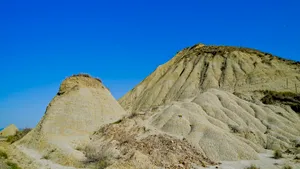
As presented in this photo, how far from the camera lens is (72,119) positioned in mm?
28234

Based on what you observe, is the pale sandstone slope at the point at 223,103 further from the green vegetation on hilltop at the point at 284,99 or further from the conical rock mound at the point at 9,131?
the conical rock mound at the point at 9,131

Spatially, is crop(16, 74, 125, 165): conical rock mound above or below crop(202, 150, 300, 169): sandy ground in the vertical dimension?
above

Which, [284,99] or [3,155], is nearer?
[3,155]

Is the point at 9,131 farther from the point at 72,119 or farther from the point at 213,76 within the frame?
the point at 213,76

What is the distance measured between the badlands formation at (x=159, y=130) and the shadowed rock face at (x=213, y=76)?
2877 millimetres

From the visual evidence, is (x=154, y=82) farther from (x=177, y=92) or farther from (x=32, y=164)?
(x=32, y=164)

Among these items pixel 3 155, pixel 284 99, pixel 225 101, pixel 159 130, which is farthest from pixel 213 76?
pixel 3 155

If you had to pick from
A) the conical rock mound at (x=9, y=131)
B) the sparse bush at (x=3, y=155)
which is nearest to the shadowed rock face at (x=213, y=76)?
the conical rock mound at (x=9, y=131)

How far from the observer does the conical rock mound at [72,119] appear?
24275mm

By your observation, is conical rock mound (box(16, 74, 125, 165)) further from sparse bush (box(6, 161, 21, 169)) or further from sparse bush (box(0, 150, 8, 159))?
sparse bush (box(6, 161, 21, 169))

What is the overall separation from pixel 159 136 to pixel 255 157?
627cm

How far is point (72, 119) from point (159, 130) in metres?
7.82

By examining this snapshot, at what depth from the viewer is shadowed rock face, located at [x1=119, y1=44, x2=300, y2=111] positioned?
45.5 metres

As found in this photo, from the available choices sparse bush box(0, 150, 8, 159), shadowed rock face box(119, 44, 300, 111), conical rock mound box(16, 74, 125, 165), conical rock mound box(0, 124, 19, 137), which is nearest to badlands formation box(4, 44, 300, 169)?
conical rock mound box(16, 74, 125, 165)
